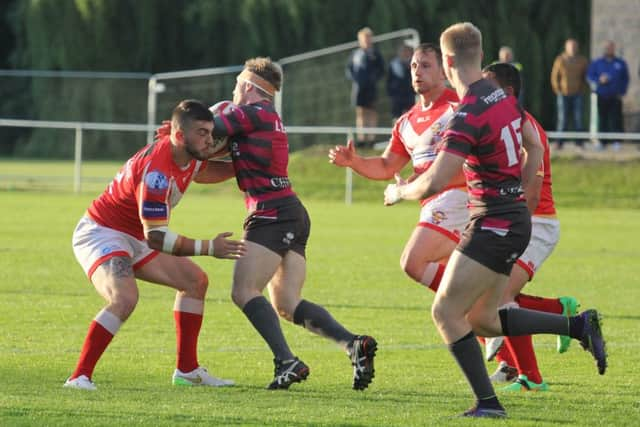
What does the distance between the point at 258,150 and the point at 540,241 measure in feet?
6.87

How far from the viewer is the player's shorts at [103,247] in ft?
28.3

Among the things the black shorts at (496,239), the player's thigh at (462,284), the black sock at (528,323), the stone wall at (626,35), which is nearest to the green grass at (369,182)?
the stone wall at (626,35)

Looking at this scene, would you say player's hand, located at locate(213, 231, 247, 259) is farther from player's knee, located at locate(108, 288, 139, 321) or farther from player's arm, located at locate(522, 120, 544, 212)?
player's arm, located at locate(522, 120, 544, 212)

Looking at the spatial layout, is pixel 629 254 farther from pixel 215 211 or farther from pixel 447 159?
pixel 447 159

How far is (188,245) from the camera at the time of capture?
8.27m

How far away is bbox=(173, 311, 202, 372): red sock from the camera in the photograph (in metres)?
8.78

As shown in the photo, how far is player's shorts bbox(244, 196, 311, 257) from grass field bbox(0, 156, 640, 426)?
34.5 inches

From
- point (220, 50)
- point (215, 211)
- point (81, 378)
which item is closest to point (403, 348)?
point (81, 378)

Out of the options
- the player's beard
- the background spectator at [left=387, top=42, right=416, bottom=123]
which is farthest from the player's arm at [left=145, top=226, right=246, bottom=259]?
the background spectator at [left=387, top=42, right=416, bottom=123]

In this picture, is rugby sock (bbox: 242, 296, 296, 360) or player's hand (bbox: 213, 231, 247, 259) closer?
player's hand (bbox: 213, 231, 247, 259)

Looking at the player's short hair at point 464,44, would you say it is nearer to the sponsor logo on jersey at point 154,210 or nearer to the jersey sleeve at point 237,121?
the jersey sleeve at point 237,121

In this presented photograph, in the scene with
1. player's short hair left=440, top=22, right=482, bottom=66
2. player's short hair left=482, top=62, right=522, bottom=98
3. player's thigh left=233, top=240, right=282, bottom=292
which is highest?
player's short hair left=440, top=22, right=482, bottom=66

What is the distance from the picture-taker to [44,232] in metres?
20.0

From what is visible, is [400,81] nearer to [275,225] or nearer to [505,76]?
[505,76]
